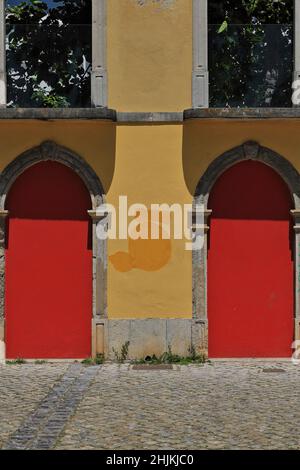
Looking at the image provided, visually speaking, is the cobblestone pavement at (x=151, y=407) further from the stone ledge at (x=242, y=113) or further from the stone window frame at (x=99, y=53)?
the stone window frame at (x=99, y=53)

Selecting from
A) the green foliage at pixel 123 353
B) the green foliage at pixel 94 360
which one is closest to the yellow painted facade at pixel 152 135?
the green foliage at pixel 123 353

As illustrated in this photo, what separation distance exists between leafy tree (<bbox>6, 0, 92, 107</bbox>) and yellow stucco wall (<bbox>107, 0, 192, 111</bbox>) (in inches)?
18.4

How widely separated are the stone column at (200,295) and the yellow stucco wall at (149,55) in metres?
1.86

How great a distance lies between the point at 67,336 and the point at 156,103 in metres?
3.66

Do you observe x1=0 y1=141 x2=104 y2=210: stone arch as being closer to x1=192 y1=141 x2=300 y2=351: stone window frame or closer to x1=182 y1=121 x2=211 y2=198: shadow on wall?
x1=182 y1=121 x2=211 y2=198: shadow on wall

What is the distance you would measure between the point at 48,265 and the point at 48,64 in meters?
2.99

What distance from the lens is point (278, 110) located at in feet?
42.3

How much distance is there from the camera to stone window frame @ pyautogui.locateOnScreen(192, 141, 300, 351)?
13.0m

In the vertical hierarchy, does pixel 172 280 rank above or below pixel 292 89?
below

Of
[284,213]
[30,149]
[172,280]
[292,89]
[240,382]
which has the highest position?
[292,89]

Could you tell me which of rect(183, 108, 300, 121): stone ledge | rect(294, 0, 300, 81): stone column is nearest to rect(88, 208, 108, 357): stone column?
rect(183, 108, 300, 121): stone ledge
